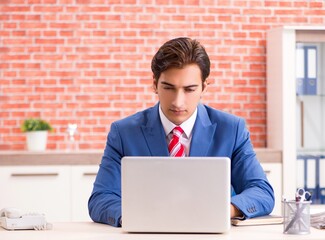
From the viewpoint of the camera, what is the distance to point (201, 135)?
3.27 metres

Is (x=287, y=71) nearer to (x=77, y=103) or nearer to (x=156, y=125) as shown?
(x=77, y=103)

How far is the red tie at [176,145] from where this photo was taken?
3270 millimetres

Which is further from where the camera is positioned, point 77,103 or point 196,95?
point 77,103

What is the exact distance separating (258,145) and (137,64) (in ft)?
3.68

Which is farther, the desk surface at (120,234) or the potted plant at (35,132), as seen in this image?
the potted plant at (35,132)

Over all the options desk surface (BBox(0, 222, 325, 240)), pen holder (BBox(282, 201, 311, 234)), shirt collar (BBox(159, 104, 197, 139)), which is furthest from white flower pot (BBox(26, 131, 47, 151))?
pen holder (BBox(282, 201, 311, 234))

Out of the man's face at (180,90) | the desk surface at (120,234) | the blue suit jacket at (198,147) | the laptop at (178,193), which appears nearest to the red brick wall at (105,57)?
the blue suit jacket at (198,147)

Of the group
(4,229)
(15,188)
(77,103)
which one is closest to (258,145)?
(77,103)

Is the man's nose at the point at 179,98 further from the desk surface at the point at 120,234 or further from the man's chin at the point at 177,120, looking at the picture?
the desk surface at the point at 120,234

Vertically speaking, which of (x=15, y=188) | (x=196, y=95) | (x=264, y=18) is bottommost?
(x=15, y=188)

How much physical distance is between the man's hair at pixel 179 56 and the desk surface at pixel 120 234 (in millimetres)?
686

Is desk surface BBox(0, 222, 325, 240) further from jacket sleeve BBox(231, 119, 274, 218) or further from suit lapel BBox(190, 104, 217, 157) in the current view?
suit lapel BBox(190, 104, 217, 157)

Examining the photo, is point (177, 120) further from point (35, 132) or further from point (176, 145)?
point (35, 132)

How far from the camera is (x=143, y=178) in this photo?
264 centimetres
